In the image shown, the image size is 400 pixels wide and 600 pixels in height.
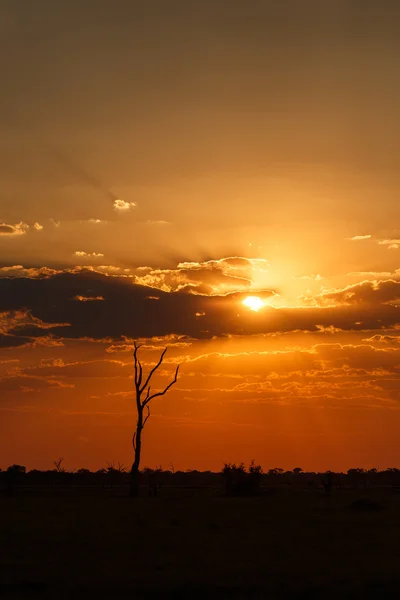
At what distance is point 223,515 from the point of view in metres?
43.0

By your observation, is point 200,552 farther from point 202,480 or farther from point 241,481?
point 202,480

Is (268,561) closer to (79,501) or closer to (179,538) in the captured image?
(179,538)

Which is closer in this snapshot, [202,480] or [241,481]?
[241,481]

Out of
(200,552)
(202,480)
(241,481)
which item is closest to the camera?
(200,552)

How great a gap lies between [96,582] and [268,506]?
27.2 metres

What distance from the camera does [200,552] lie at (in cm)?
2911

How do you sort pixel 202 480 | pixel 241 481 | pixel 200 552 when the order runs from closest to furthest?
pixel 200 552 < pixel 241 481 < pixel 202 480

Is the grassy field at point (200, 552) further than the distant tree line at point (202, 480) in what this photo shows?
No

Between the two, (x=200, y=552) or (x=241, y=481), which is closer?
(x=200, y=552)

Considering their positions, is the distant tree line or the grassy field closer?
the grassy field

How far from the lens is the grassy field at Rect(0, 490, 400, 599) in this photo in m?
22.7

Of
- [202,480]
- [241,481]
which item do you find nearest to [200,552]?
[241,481]

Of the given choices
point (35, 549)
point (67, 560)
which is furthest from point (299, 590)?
point (35, 549)

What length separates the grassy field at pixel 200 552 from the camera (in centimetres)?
2272
